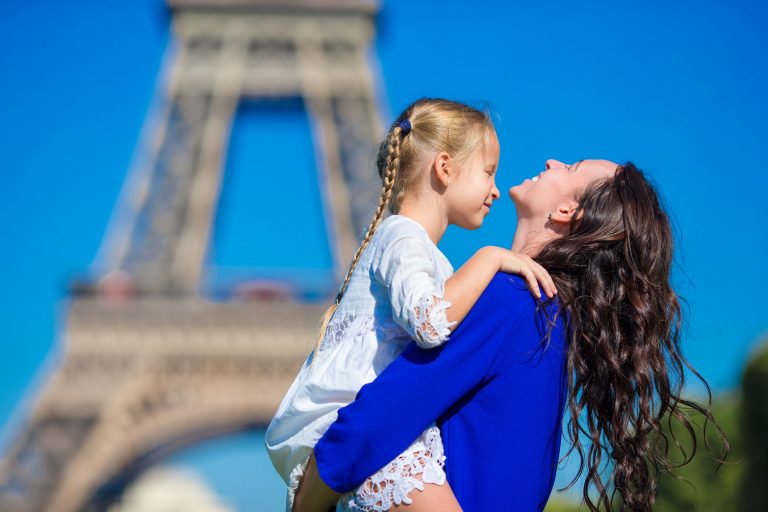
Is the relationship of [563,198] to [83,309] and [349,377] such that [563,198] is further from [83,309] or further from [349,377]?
[83,309]

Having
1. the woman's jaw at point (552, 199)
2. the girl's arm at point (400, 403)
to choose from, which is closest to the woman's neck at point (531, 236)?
the woman's jaw at point (552, 199)

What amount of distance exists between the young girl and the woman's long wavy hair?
0.47 ft

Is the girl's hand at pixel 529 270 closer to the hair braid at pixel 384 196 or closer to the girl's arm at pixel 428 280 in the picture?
the girl's arm at pixel 428 280

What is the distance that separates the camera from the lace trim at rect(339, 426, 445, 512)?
2.40m

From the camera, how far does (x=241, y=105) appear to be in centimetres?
2594

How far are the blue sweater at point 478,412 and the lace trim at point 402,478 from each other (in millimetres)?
19

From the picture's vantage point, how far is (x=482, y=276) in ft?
8.29

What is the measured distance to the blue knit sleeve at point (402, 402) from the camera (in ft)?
7.95

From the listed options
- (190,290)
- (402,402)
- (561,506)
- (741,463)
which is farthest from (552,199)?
(561,506)

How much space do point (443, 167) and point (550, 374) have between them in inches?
20.5

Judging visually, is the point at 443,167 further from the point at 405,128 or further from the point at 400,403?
the point at 400,403

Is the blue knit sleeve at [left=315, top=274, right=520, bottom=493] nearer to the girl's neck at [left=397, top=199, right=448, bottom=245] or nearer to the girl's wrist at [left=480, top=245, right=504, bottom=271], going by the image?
the girl's wrist at [left=480, top=245, right=504, bottom=271]

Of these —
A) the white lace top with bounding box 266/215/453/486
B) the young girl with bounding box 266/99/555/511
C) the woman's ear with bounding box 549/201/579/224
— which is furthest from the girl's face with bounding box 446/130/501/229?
the woman's ear with bounding box 549/201/579/224

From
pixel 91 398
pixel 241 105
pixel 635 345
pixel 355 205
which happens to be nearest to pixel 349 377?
pixel 635 345
